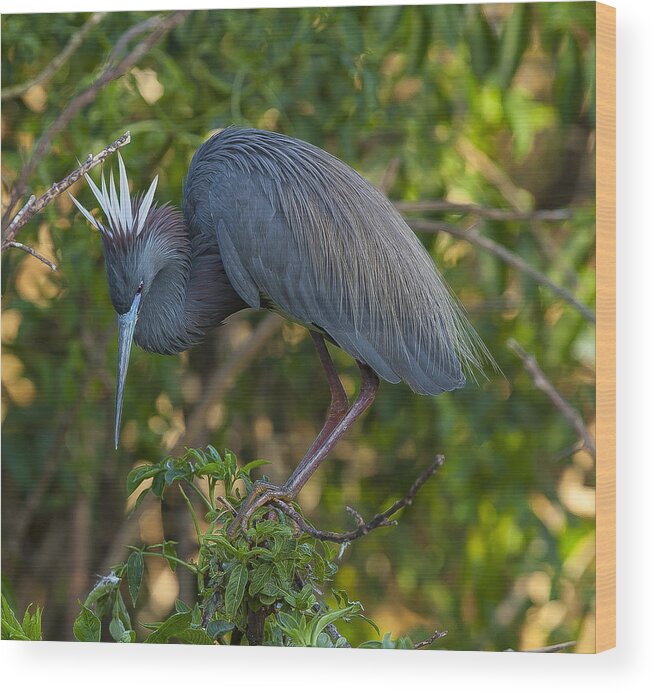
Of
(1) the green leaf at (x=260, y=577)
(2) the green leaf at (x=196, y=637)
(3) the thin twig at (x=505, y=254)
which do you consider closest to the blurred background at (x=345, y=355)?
(3) the thin twig at (x=505, y=254)

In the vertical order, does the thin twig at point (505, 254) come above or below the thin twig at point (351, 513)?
above

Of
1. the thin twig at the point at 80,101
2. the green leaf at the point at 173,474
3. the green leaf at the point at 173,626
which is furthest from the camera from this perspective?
the thin twig at the point at 80,101

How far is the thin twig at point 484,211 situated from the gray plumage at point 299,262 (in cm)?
4

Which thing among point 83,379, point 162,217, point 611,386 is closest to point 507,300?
point 611,386

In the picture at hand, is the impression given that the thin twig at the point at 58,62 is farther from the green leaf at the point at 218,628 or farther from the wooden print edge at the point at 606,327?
the green leaf at the point at 218,628

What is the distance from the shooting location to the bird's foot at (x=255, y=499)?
101 inches

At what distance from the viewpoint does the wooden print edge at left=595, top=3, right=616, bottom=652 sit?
2.58 m

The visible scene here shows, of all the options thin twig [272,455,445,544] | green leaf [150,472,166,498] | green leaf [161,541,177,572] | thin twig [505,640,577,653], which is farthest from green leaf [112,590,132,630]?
thin twig [505,640,577,653]

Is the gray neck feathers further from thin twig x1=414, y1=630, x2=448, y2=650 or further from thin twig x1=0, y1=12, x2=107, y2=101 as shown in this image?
thin twig x1=414, y1=630, x2=448, y2=650

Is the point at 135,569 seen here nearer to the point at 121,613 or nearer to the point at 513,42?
the point at 121,613

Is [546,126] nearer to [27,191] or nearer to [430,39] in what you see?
[430,39]

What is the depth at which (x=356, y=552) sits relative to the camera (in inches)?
106

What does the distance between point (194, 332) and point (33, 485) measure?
0.48 metres

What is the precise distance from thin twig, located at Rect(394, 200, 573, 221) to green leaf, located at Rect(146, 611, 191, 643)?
0.92 metres
